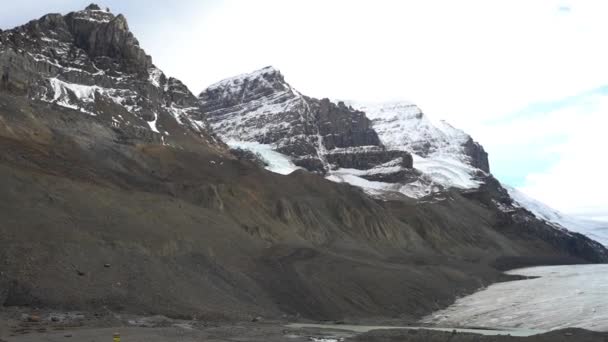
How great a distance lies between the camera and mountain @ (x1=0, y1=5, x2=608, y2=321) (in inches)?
1852

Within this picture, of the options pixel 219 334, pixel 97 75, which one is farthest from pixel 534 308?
pixel 97 75

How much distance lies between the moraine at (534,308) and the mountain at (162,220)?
3.36 meters

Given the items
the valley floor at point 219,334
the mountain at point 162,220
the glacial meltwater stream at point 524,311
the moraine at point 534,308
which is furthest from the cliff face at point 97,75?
the valley floor at point 219,334

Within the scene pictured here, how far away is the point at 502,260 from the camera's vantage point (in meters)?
153

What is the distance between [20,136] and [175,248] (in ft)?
114

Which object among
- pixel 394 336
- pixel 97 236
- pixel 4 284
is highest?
pixel 97 236

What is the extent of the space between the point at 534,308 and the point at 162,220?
36997 mm

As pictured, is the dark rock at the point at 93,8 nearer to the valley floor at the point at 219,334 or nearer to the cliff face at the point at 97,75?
the cliff face at the point at 97,75

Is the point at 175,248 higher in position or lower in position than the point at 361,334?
higher

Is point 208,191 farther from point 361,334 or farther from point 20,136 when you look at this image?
point 361,334

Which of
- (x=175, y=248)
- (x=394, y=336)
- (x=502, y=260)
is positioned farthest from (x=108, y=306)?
(x=502, y=260)

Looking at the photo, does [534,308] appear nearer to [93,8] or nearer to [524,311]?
[524,311]

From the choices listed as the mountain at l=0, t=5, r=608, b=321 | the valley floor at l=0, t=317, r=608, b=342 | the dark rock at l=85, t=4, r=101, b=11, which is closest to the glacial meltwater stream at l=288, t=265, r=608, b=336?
the mountain at l=0, t=5, r=608, b=321

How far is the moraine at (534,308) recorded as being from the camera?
5484cm
